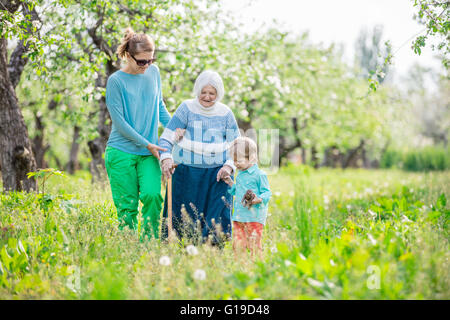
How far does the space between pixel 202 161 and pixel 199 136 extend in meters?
0.25

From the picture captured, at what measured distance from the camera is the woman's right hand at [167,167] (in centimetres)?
414

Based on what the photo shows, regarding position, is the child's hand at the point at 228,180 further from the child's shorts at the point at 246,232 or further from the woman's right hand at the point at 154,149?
the woman's right hand at the point at 154,149

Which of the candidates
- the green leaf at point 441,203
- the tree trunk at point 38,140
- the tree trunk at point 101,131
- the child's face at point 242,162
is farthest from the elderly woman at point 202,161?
the tree trunk at point 38,140

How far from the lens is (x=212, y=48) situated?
794 cm

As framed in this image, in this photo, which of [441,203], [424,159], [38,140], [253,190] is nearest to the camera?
[253,190]

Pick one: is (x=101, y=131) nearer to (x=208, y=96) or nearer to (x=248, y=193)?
(x=208, y=96)

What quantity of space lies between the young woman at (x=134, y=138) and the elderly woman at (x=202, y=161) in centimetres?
21

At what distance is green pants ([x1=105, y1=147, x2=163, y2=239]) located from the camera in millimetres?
4289

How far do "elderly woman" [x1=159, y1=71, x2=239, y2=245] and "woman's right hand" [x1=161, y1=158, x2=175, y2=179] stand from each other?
0.07 metres

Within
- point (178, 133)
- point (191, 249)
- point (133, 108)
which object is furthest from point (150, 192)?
point (191, 249)

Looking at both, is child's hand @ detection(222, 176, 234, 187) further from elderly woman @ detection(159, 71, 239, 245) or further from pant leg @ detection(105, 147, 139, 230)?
pant leg @ detection(105, 147, 139, 230)

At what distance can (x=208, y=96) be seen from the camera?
13.8 ft

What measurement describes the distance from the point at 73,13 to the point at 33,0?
54.3 inches
